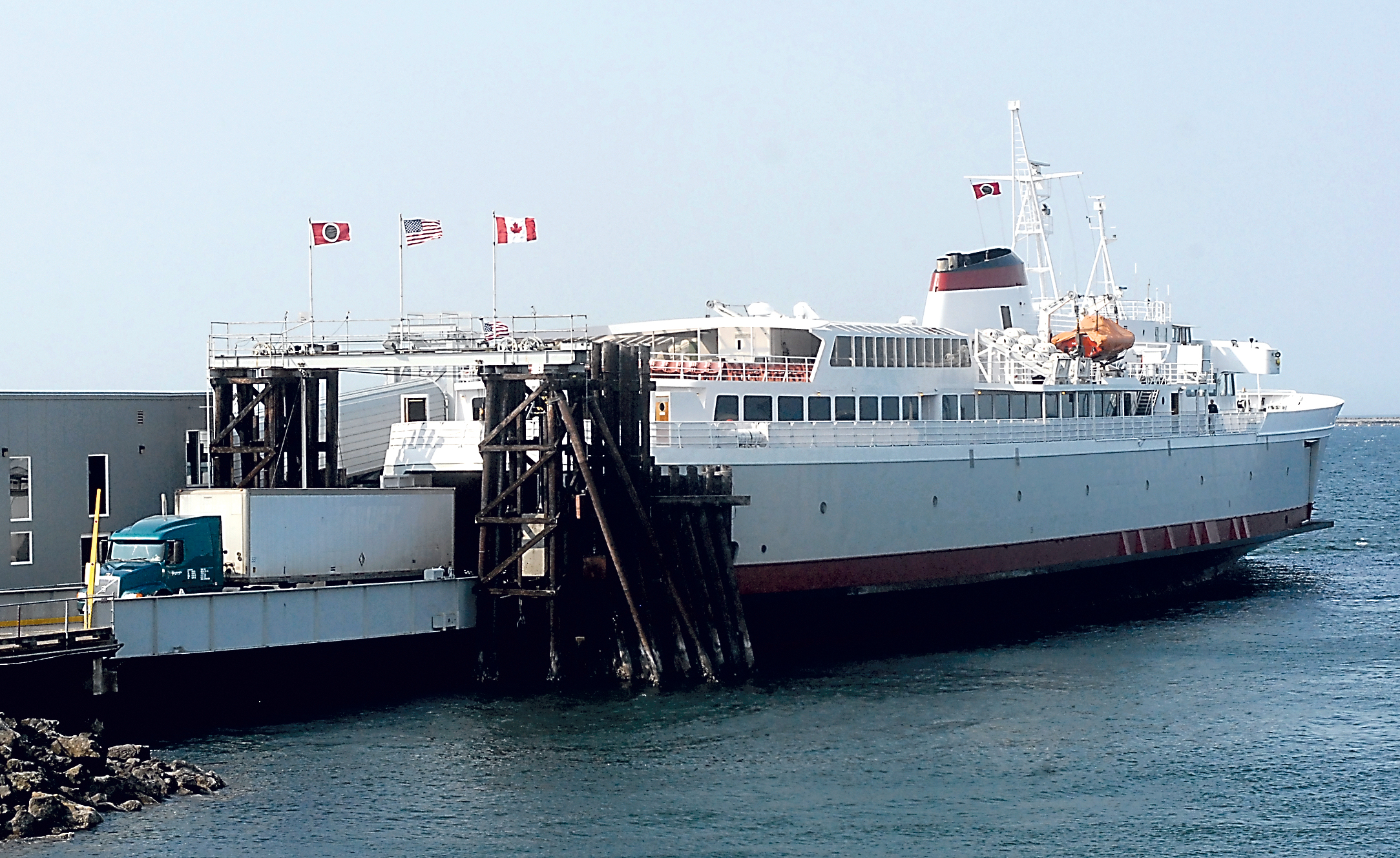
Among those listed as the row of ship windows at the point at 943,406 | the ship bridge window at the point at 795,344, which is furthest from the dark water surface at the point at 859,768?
the ship bridge window at the point at 795,344

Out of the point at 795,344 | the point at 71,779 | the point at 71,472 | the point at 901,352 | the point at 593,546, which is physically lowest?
the point at 71,779

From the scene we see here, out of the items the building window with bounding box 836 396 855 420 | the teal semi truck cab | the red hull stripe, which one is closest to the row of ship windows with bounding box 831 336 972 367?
the building window with bounding box 836 396 855 420

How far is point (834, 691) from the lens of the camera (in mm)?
34062

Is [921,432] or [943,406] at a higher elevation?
[943,406]

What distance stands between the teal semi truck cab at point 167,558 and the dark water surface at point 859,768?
3494 millimetres

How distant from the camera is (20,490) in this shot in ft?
116

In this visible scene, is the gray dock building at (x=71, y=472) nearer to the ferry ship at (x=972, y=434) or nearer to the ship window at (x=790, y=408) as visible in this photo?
the ferry ship at (x=972, y=434)

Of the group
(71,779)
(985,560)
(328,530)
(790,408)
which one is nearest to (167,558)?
(328,530)

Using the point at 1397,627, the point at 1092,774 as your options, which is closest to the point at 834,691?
the point at 1092,774

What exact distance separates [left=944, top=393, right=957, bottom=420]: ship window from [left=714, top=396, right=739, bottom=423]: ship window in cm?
755

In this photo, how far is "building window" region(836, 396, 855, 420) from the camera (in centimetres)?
4216

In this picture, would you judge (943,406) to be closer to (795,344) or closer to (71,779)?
(795,344)

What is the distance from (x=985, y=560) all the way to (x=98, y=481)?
71.2ft

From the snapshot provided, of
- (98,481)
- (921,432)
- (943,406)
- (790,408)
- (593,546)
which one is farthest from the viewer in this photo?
(943,406)
